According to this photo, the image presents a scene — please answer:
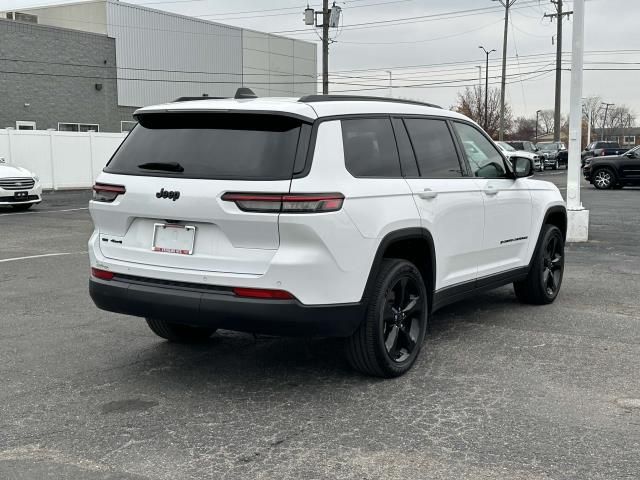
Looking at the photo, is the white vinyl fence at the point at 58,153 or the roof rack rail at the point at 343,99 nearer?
the roof rack rail at the point at 343,99

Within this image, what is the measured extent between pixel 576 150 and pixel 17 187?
12959mm

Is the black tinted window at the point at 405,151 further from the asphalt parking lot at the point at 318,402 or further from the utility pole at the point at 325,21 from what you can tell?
the utility pole at the point at 325,21

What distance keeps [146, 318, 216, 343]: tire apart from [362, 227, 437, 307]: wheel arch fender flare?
172cm

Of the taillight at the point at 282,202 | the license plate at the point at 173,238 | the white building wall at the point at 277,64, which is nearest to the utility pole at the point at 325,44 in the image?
the white building wall at the point at 277,64

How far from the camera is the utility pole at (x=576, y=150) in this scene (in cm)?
1166

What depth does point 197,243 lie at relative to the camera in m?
4.40

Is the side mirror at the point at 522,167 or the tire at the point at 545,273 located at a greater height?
the side mirror at the point at 522,167

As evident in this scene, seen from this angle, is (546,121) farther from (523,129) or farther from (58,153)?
(58,153)

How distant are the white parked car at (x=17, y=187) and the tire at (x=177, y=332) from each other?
44.2 feet

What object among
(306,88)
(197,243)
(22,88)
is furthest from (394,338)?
(306,88)

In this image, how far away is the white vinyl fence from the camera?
25.4 m

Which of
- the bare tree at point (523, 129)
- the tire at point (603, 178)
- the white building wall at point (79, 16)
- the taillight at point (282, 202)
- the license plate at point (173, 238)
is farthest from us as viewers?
the bare tree at point (523, 129)

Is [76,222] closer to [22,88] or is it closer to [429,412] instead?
[429,412]

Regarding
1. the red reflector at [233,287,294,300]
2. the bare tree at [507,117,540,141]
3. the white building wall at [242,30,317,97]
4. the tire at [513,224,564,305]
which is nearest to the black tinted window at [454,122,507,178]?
the tire at [513,224,564,305]
